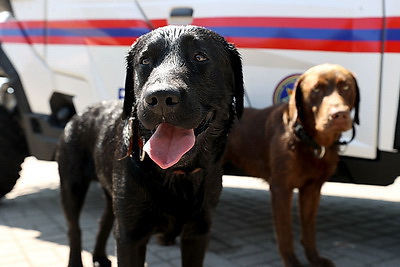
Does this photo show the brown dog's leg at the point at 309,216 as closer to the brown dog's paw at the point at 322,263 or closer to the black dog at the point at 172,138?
the brown dog's paw at the point at 322,263

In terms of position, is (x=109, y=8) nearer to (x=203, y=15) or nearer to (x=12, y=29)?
(x=203, y=15)

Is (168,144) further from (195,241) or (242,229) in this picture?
(242,229)

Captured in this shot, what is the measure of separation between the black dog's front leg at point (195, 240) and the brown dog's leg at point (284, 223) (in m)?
0.93

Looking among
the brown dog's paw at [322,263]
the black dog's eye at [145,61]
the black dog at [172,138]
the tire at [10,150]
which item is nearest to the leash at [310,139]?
the brown dog's paw at [322,263]

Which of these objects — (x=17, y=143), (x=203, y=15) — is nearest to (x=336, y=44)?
(x=203, y=15)

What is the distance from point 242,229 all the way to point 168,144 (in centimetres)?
263

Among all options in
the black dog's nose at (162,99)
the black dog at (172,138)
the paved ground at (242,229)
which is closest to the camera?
the black dog's nose at (162,99)

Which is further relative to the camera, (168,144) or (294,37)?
(294,37)

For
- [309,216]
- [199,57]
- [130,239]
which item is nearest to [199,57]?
[199,57]

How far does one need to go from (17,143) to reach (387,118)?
3.62 metres

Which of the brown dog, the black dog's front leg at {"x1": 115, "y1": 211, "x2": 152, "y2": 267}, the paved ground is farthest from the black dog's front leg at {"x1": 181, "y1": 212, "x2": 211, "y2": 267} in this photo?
the paved ground

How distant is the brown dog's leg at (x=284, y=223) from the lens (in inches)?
114

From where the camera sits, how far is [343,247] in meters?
3.52

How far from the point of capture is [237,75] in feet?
6.53
